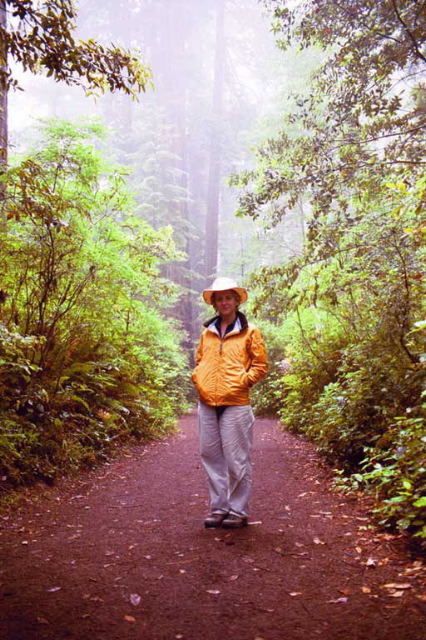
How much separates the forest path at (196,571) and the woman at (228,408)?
0.30 m

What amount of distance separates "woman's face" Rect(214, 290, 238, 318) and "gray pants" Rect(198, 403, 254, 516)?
2.98ft

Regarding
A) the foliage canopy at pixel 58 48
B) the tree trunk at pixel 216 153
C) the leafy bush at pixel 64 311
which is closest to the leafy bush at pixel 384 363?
the foliage canopy at pixel 58 48

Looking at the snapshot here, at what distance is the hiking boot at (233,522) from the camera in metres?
4.48

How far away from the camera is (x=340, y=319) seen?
9.61 m

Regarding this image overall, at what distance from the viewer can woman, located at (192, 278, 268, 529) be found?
15.0 ft

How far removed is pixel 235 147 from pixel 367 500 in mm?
27833

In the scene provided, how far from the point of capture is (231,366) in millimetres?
4680

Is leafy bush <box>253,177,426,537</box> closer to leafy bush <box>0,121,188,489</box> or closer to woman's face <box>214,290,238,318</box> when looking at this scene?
woman's face <box>214,290,238,318</box>

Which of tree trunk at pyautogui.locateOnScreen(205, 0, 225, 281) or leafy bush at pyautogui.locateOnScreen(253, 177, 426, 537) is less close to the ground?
tree trunk at pyautogui.locateOnScreen(205, 0, 225, 281)

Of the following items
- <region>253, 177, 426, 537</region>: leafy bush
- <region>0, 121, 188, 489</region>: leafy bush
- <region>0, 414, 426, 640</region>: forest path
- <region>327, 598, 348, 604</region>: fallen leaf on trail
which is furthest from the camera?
<region>0, 121, 188, 489</region>: leafy bush

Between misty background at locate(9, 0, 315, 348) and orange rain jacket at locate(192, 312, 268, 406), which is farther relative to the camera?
misty background at locate(9, 0, 315, 348)

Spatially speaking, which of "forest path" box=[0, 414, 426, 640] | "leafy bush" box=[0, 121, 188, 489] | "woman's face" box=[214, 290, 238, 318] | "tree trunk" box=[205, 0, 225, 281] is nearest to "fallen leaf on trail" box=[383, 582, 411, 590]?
"forest path" box=[0, 414, 426, 640]

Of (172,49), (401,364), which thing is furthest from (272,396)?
(172,49)

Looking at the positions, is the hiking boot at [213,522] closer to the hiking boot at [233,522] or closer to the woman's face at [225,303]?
the hiking boot at [233,522]
